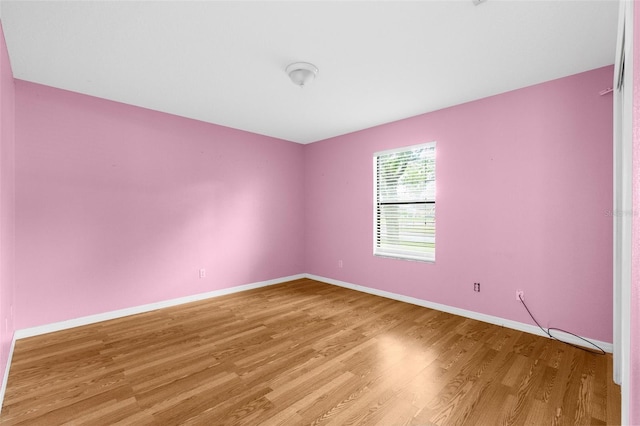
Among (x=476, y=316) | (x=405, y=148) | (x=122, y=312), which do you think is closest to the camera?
(x=476, y=316)

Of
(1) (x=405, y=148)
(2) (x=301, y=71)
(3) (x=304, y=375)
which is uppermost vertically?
(2) (x=301, y=71)

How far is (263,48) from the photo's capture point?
231cm

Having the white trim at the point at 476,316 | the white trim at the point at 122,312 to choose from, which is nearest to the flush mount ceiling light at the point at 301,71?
the white trim at the point at 476,316

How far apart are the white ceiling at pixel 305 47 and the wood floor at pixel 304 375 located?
2.59 metres

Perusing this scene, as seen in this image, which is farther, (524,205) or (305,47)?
(524,205)

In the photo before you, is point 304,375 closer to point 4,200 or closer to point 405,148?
point 4,200

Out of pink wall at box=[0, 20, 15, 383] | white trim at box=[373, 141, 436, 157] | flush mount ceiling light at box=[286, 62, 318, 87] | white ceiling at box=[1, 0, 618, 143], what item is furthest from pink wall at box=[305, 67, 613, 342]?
pink wall at box=[0, 20, 15, 383]

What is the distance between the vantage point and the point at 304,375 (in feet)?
7.13

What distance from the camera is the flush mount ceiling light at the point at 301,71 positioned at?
254 centimetres

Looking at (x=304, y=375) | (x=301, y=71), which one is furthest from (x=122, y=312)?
(x=301, y=71)

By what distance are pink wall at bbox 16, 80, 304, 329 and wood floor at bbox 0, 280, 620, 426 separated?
512 millimetres

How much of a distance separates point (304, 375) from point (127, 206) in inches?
117

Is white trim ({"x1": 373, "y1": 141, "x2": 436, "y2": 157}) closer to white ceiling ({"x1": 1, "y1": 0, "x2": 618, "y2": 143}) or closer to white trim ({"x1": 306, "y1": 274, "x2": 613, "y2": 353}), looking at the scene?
white ceiling ({"x1": 1, "y1": 0, "x2": 618, "y2": 143})

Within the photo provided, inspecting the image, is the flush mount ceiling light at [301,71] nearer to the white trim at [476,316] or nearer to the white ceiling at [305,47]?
the white ceiling at [305,47]
